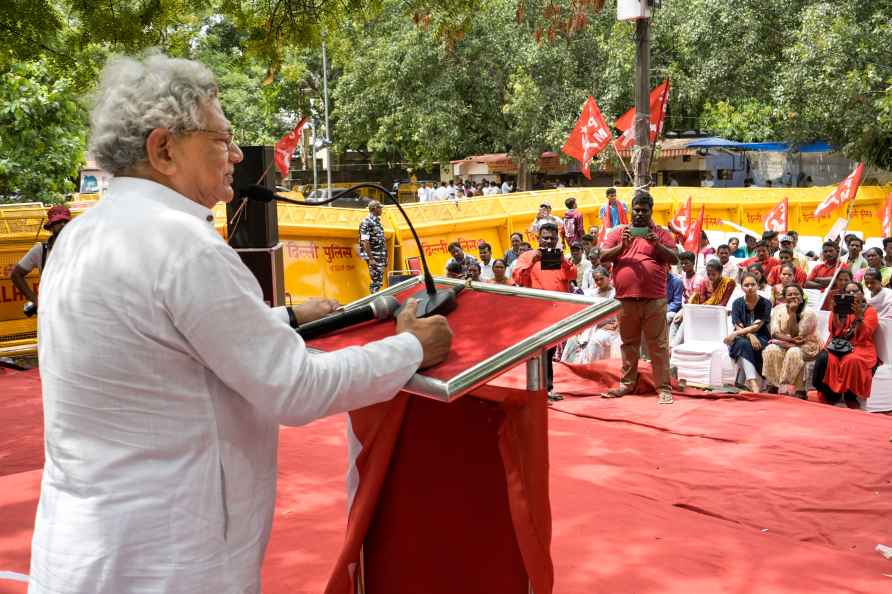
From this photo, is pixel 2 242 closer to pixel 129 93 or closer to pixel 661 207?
pixel 129 93

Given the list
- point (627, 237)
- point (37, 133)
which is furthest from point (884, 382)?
point (37, 133)

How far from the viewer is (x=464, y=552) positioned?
2.48m

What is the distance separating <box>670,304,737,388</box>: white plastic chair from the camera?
28.2ft

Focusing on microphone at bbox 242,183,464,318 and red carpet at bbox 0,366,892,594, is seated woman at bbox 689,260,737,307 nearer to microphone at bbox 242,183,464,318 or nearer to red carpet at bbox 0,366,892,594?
red carpet at bbox 0,366,892,594

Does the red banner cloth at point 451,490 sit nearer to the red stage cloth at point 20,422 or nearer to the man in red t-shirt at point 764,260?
the red stage cloth at point 20,422

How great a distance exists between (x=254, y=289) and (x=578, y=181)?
34.2 m

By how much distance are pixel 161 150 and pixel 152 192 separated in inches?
3.6

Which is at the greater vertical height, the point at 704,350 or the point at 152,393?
the point at 152,393

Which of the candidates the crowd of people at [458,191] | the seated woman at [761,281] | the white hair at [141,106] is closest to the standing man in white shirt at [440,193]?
the crowd of people at [458,191]

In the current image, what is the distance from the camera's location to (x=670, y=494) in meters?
5.43

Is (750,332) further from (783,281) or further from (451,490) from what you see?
(451,490)

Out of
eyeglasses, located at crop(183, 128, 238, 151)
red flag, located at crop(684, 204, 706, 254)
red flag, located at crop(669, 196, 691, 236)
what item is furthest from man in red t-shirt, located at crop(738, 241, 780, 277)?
eyeglasses, located at crop(183, 128, 238, 151)

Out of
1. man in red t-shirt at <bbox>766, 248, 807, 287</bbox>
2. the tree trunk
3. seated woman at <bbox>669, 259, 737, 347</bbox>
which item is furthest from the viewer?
the tree trunk

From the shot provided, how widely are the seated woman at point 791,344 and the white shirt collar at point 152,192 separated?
726cm
